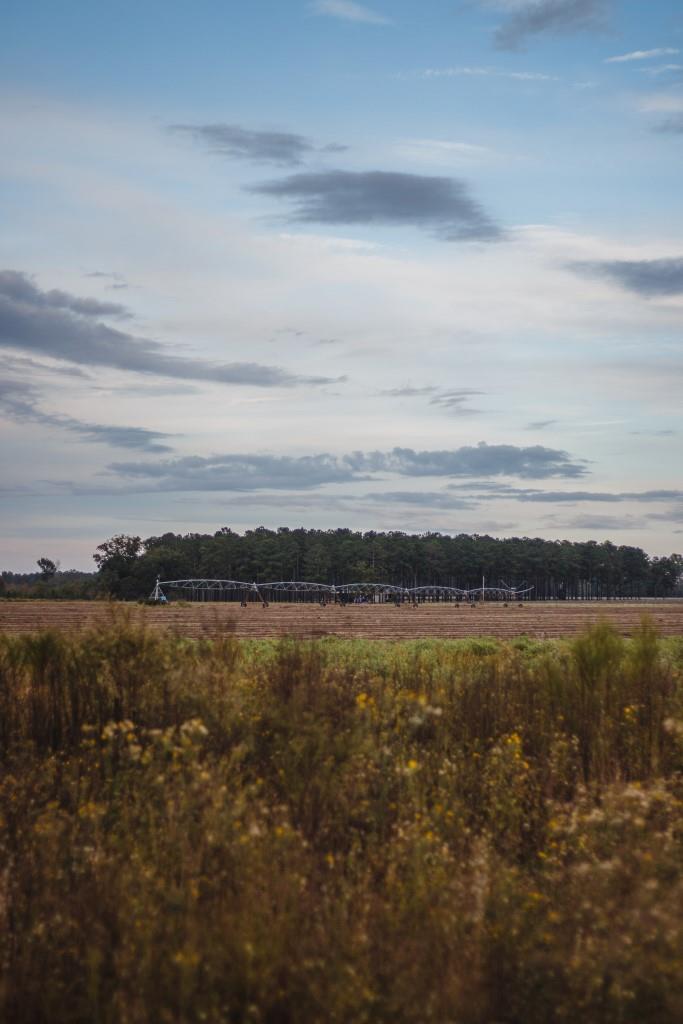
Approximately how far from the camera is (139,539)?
18700 cm

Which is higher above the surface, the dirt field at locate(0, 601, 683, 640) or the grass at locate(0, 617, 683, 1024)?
the grass at locate(0, 617, 683, 1024)

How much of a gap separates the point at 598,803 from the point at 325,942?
5.18 metres

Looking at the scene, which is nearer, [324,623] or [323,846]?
[323,846]

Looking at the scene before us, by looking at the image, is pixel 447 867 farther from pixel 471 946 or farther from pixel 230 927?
pixel 230 927

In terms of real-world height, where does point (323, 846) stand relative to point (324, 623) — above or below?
above

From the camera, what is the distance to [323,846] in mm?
9250

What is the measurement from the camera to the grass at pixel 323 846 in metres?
6.60

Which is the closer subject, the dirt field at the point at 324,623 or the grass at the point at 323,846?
the grass at the point at 323,846

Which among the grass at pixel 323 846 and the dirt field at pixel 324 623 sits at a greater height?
the grass at pixel 323 846

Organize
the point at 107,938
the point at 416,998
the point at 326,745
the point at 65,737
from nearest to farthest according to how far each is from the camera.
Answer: the point at 416,998, the point at 107,938, the point at 326,745, the point at 65,737

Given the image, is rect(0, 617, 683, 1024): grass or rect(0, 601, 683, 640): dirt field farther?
rect(0, 601, 683, 640): dirt field

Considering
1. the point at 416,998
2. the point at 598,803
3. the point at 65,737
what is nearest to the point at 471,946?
the point at 416,998

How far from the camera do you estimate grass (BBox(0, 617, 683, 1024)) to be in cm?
660

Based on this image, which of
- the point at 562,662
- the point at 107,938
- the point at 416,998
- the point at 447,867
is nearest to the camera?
the point at 416,998
